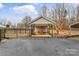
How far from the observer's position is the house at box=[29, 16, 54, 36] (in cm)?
876

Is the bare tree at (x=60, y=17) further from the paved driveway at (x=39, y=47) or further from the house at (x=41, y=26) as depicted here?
the paved driveway at (x=39, y=47)

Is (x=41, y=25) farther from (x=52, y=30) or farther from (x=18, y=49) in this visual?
(x=18, y=49)

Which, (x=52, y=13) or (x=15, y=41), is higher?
(x=52, y=13)

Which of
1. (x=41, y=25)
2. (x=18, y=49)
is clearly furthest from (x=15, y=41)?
(x=41, y=25)

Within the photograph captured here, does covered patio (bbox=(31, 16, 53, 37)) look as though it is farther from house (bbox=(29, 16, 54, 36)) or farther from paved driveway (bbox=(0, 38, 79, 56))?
paved driveway (bbox=(0, 38, 79, 56))

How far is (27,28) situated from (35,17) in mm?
439

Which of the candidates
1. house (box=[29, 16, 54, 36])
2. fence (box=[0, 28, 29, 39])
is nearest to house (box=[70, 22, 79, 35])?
house (box=[29, 16, 54, 36])

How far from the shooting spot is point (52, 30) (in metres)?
8.77

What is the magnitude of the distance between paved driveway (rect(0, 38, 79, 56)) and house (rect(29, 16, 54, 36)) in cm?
19

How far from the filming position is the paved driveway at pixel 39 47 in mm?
8531

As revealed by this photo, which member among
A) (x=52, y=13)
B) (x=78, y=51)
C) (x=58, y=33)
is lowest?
(x=78, y=51)

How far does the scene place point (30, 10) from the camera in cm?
872

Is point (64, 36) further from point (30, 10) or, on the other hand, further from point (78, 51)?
point (30, 10)

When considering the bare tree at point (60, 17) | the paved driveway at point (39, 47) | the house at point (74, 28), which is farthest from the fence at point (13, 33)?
the house at point (74, 28)
